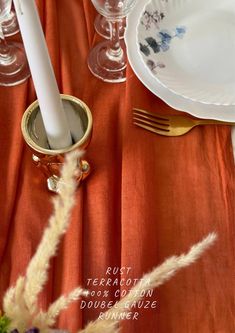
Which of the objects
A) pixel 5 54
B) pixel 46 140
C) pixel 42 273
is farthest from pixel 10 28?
pixel 42 273

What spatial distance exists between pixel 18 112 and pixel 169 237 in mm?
224

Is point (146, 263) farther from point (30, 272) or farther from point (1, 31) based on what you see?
point (1, 31)

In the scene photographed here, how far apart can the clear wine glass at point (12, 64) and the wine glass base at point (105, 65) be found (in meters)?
0.08

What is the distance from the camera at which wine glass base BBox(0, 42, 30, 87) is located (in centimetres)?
63

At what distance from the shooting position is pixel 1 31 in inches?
25.2

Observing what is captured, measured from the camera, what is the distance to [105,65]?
0.65 metres

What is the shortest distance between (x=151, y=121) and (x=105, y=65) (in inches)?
4.2

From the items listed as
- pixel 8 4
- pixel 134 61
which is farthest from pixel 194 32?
pixel 8 4

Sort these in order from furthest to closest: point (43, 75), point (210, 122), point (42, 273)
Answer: point (210, 122)
point (43, 75)
point (42, 273)

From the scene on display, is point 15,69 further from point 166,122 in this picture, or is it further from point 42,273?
point 42,273

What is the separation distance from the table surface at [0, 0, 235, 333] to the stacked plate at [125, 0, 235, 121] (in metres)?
0.02

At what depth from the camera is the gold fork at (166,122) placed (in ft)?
1.91

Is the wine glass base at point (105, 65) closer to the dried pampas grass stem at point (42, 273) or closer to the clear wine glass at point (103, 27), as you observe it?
A: the clear wine glass at point (103, 27)

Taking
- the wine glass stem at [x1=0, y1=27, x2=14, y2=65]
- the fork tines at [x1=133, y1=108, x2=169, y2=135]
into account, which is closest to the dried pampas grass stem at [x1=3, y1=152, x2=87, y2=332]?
the fork tines at [x1=133, y1=108, x2=169, y2=135]
